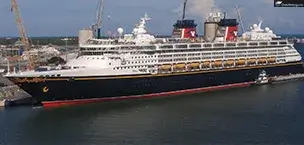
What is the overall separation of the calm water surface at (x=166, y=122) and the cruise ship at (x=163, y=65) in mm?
1678

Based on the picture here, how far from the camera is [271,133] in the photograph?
112 feet

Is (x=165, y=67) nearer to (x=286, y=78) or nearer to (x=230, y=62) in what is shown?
(x=230, y=62)

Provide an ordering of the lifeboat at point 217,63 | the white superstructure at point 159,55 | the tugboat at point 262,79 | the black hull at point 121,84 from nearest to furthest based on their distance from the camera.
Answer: the black hull at point 121,84
the white superstructure at point 159,55
the lifeboat at point 217,63
the tugboat at point 262,79

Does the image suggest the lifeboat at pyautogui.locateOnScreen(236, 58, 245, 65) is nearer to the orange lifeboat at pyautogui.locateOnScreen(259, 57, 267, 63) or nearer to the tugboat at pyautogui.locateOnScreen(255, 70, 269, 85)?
the tugboat at pyautogui.locateOnScreen(255, 70, 269, 85)

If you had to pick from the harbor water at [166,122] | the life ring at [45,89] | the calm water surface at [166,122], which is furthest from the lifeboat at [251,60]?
the life ring at [45,89]

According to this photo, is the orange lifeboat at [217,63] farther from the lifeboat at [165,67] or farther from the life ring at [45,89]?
the life ring at [45,89]

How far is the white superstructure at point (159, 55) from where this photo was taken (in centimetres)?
4822

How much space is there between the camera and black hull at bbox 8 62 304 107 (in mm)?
44844

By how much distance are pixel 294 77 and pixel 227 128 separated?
1344 inches

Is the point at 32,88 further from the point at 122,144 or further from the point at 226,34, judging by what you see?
the point at 226,34

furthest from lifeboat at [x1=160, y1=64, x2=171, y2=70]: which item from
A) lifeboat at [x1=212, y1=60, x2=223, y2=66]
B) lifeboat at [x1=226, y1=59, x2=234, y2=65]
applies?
lifeboat at [x1=226, y1=59, x2=234, y2=65]

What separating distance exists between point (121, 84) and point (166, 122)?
1027cm

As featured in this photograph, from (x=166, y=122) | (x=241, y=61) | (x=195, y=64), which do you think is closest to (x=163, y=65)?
(x=195, y=64)

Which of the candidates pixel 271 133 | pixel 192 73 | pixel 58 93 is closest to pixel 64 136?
pixel 58 93
